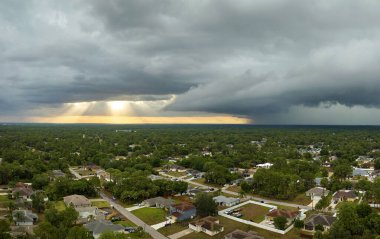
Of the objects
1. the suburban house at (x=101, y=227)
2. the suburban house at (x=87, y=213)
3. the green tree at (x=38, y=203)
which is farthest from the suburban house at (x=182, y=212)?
the green tree at (x=38, y=203)

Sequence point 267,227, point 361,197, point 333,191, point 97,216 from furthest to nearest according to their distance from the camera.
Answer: point 333,191, point 361,197, point 97,216, point 267,227

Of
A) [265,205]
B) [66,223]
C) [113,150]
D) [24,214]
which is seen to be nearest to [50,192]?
[24,214]

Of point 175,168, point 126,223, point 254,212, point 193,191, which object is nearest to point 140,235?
point 126,223

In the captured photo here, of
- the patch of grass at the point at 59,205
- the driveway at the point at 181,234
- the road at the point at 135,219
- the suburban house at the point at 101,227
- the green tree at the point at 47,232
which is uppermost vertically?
the green tree at the point at 47,232

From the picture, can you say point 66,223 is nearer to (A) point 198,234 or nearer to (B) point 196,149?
(A) point 198,234

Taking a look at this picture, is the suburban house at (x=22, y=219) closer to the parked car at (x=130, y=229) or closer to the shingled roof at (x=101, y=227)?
the shingled roof at (x=101, y=227)

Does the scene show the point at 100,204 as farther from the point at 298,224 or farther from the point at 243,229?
the point at 298,224

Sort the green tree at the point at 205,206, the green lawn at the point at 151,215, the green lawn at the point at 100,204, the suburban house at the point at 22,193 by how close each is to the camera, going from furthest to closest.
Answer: the suburban house at the point at 22,193 < the green lawn at the point at 100,204 < the green tree at the point at 205,206 < the green lawn at the point at 151,215
